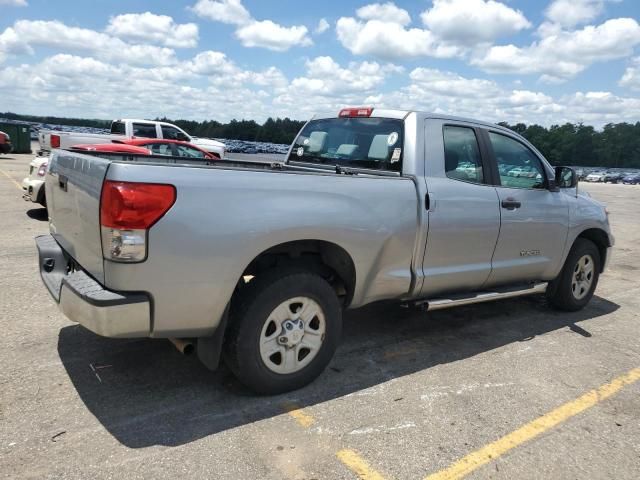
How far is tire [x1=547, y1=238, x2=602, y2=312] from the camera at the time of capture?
536 cm

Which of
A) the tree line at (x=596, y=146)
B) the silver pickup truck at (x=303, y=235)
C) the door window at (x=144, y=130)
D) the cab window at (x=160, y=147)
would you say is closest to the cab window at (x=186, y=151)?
the cab window at (x=160, y=147)

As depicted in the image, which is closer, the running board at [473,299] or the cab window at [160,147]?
the running board at [473,299]

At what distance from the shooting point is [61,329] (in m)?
4.18

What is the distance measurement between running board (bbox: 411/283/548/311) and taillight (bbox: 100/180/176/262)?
86.3 inches

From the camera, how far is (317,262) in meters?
3.58

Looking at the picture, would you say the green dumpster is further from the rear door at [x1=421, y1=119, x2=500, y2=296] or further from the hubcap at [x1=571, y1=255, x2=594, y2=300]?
the hubcap at [x1=571, y1=255, x2=594, y2=300]

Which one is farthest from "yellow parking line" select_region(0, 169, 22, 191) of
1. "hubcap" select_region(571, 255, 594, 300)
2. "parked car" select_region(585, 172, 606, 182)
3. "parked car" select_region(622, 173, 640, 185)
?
"parked car" select_region(585, 172, 606, 182)

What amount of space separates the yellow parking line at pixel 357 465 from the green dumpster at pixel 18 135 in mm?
33244

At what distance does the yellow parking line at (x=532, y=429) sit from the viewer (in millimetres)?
2721

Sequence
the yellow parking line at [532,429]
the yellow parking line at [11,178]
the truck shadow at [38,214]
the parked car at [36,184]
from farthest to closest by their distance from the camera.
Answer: the yellow parking line at [11,178], the parked car at [36,184], the truck shadow at [38,214], the yellow parking line at [532,429]

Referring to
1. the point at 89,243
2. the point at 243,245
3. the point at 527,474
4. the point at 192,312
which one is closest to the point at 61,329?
the point at 89,243

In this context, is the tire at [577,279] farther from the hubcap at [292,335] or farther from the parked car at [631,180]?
the parked car at [631,180]

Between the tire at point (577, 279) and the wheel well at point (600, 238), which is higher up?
the wheel well at point (600, 238)

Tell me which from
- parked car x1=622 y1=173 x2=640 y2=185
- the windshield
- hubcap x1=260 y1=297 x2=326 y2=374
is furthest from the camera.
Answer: parked car x1=622 y1=173 x2=640 y2=185
